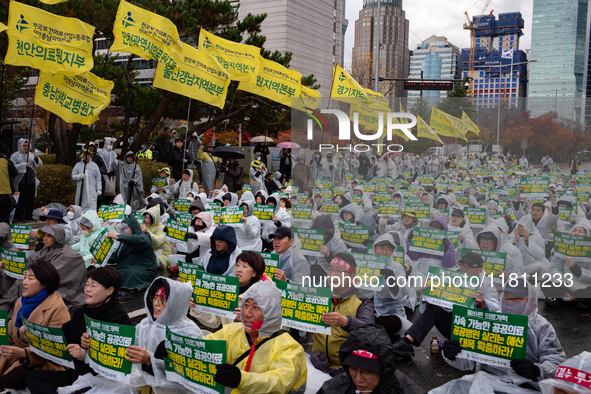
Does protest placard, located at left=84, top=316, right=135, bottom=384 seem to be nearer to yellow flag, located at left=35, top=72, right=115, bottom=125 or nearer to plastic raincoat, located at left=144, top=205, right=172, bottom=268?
plastic raincoat, located at left=144, top=205, right=172, bottom=268

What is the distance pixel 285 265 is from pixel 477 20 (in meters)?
196

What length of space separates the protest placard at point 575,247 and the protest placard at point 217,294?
3.91m

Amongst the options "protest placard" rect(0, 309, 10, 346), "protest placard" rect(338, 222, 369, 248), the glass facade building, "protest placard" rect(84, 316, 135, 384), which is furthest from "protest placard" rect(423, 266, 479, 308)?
the glass facade building

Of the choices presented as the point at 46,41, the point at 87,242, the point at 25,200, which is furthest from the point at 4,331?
the point at 25,200

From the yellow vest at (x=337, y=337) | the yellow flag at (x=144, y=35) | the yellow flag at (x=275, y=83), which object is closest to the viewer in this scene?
the yellow vest at (x=337, y=337)

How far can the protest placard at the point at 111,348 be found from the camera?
131 inches

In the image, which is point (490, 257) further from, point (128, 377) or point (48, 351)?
point (48, 351)

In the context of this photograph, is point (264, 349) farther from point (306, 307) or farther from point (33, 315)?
point (33, 315)

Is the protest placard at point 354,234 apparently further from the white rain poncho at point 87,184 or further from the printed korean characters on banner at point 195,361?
the white rain poncho at point 87,184

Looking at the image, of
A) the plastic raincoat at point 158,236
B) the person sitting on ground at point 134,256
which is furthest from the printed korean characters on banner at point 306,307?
the plastic raincoat at point 158,236

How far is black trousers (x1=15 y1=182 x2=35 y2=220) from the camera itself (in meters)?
12.0

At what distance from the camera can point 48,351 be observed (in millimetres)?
3734

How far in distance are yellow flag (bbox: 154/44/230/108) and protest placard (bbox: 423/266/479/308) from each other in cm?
705

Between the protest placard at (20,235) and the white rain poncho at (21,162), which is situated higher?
the white rain poncho at (21,162)
